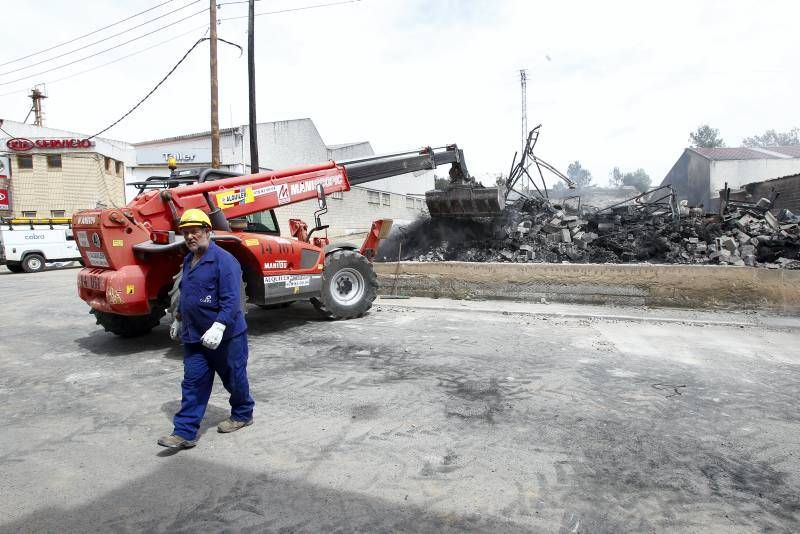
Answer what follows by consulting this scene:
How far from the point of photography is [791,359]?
5.48m

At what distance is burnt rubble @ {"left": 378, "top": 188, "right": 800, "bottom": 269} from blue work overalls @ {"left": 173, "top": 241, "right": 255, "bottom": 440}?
8750mm

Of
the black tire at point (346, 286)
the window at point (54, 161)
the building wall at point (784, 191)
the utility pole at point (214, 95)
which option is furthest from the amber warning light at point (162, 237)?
the window at point (54, 161)

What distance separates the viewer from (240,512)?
2660 millimetres

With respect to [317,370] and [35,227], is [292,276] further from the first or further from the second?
[35,227]

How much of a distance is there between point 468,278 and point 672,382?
190 inches

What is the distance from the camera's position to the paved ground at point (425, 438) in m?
2.65

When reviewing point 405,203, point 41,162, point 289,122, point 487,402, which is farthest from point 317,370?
point 405,203

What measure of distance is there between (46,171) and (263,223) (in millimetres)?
25846

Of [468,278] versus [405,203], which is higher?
[405,203]

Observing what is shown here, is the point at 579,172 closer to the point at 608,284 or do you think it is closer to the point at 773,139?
the point at 773,139

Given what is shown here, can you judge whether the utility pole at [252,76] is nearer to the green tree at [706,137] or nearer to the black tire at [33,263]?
the black tire at [33,263]

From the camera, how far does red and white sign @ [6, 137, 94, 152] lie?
26156mm

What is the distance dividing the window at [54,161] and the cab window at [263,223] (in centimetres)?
2563

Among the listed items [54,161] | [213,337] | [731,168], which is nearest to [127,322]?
[213,337]
